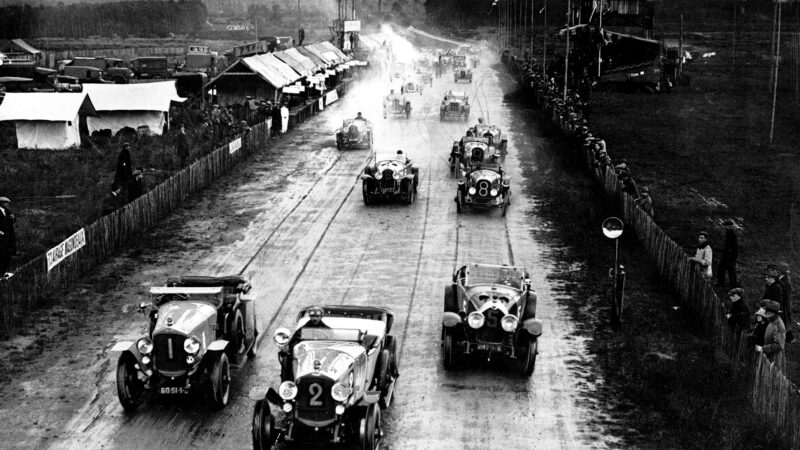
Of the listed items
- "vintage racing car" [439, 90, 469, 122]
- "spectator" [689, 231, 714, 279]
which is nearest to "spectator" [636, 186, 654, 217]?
"spectator" [689, 231, 714, 279]

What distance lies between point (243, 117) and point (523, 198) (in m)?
23.3

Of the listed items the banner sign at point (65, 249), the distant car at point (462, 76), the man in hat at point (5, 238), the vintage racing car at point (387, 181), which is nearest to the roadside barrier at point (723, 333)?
the vintage racing car at point (387, 181)

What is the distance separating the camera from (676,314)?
21203mm

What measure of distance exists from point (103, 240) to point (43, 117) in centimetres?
1866

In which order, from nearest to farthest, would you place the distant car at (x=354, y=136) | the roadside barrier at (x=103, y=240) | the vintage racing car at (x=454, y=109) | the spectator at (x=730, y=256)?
the roadside barrier at (x=103, y=240) < the spectator at (x=730, y=256) < the distant car at (x=354, y=136) < the vintage racing car at (x=454, y=109)

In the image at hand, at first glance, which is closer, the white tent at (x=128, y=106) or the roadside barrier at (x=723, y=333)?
the roadside barrier at (x=723, y=333)

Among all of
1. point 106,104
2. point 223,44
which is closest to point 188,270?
point 106,104

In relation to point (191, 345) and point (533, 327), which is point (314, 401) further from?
point (533, 327)

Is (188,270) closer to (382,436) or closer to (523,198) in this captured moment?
(382,436)

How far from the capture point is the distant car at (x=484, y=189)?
31.3 meters

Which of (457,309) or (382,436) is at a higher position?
(457,309)

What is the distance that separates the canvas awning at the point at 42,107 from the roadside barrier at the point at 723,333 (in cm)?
2428

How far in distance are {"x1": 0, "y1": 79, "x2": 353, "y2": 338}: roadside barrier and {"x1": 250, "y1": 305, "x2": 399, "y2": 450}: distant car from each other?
8388 millimetres

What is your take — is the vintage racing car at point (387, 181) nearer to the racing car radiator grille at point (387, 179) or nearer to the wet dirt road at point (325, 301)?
the racing car radiator grille at point (387, 179)
